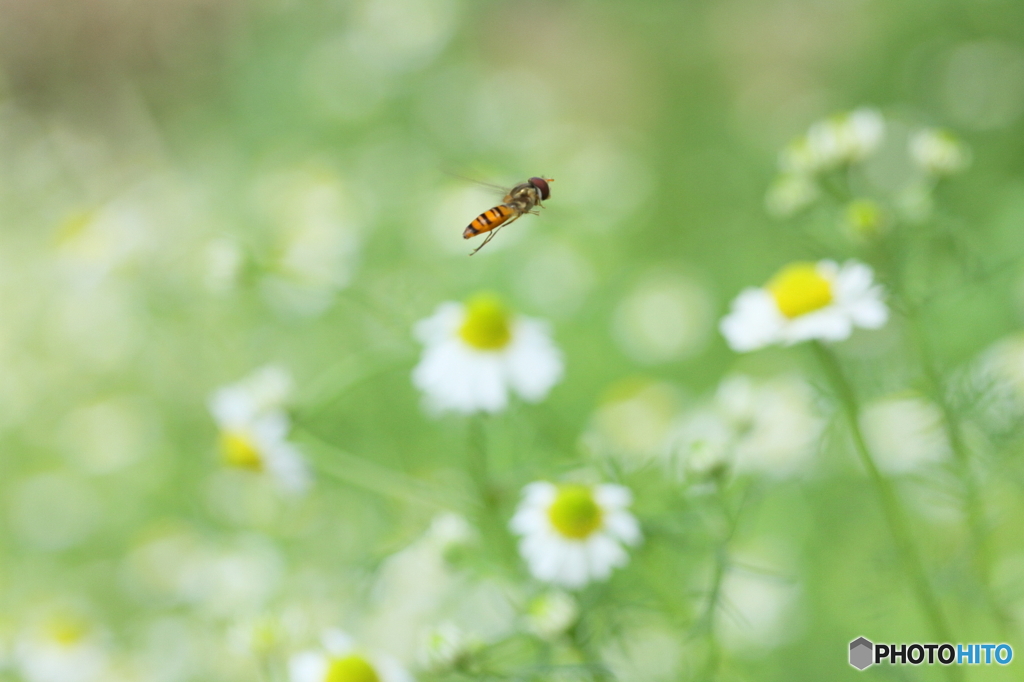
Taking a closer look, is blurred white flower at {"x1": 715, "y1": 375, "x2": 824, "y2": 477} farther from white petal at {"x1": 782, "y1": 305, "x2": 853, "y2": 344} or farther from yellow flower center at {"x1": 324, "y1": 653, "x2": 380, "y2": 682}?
yellow flower center at {"x1": 324, "y1": 653, "x2": 380, "y2": 682}

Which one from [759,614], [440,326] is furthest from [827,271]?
[759,614]

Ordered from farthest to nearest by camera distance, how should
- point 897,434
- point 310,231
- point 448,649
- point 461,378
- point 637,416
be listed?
point 310,231
point 637,416
point 897,434
point 461,378
point 448,649

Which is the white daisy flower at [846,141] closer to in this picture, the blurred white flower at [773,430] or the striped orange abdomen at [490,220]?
the blurred white flower at [773,430]

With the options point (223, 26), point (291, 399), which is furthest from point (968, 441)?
point (223, 26)

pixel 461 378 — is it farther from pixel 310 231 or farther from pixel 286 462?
pixel 310 231

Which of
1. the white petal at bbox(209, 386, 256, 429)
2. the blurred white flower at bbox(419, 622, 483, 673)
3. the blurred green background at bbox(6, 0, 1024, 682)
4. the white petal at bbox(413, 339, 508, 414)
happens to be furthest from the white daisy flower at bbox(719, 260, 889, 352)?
the white petal at bbox(209, 386, 256, 429)
